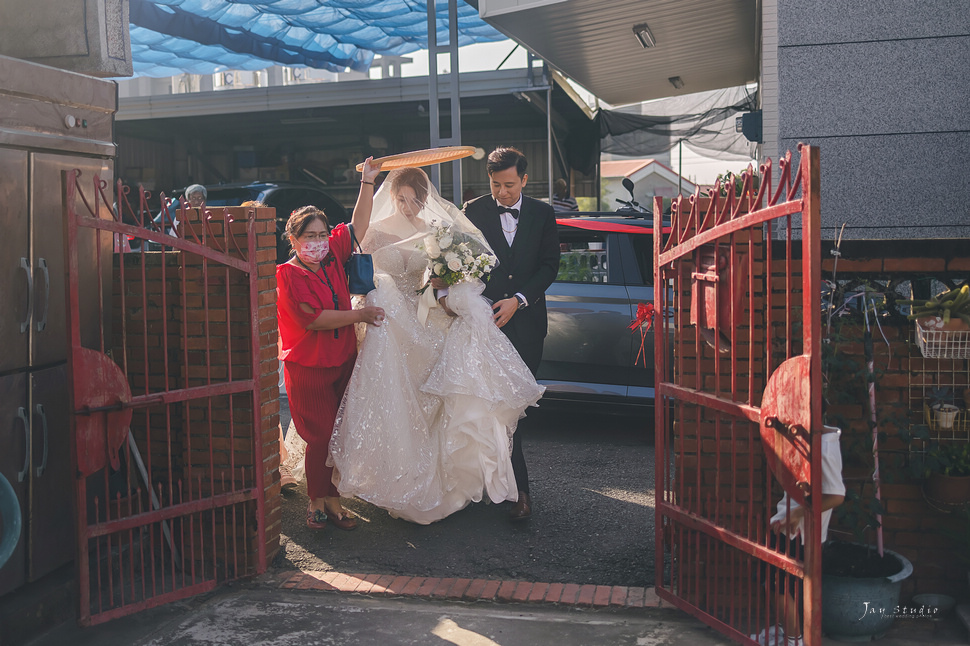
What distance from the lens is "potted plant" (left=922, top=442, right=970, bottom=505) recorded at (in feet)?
11.1

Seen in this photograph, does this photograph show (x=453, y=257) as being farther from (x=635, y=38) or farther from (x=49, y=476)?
(x=635, y=38)

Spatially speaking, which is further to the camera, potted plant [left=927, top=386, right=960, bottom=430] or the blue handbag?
the blue handbag

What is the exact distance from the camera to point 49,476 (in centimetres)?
387

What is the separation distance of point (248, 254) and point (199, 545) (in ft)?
4.94

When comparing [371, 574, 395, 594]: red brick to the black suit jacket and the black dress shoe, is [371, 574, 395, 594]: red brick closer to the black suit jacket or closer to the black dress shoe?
the black dress shoe

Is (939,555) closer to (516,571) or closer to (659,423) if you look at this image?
(659,423)

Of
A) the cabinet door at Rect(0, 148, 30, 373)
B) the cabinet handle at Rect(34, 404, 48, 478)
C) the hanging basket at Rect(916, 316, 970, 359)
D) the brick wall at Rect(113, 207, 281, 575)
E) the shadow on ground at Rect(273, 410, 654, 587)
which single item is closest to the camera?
the hanging basket at Rect(916, 316, 970, 359)

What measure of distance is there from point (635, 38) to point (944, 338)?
727 centimetres

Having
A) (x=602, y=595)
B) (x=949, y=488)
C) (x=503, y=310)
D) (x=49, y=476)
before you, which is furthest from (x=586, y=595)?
(x=49, y=476)

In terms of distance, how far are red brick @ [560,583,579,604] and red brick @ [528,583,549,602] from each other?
9cm

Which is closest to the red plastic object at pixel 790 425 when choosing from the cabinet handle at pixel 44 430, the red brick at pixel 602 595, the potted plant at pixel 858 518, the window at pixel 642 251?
the potted plant at pixel 858 518

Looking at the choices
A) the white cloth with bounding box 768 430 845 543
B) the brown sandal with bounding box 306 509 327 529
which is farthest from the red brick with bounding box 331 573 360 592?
the white cloth with bounding box 768 430 845 543

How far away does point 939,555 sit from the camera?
3.59 m

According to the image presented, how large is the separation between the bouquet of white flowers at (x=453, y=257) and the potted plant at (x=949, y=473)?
2411 millimetres
